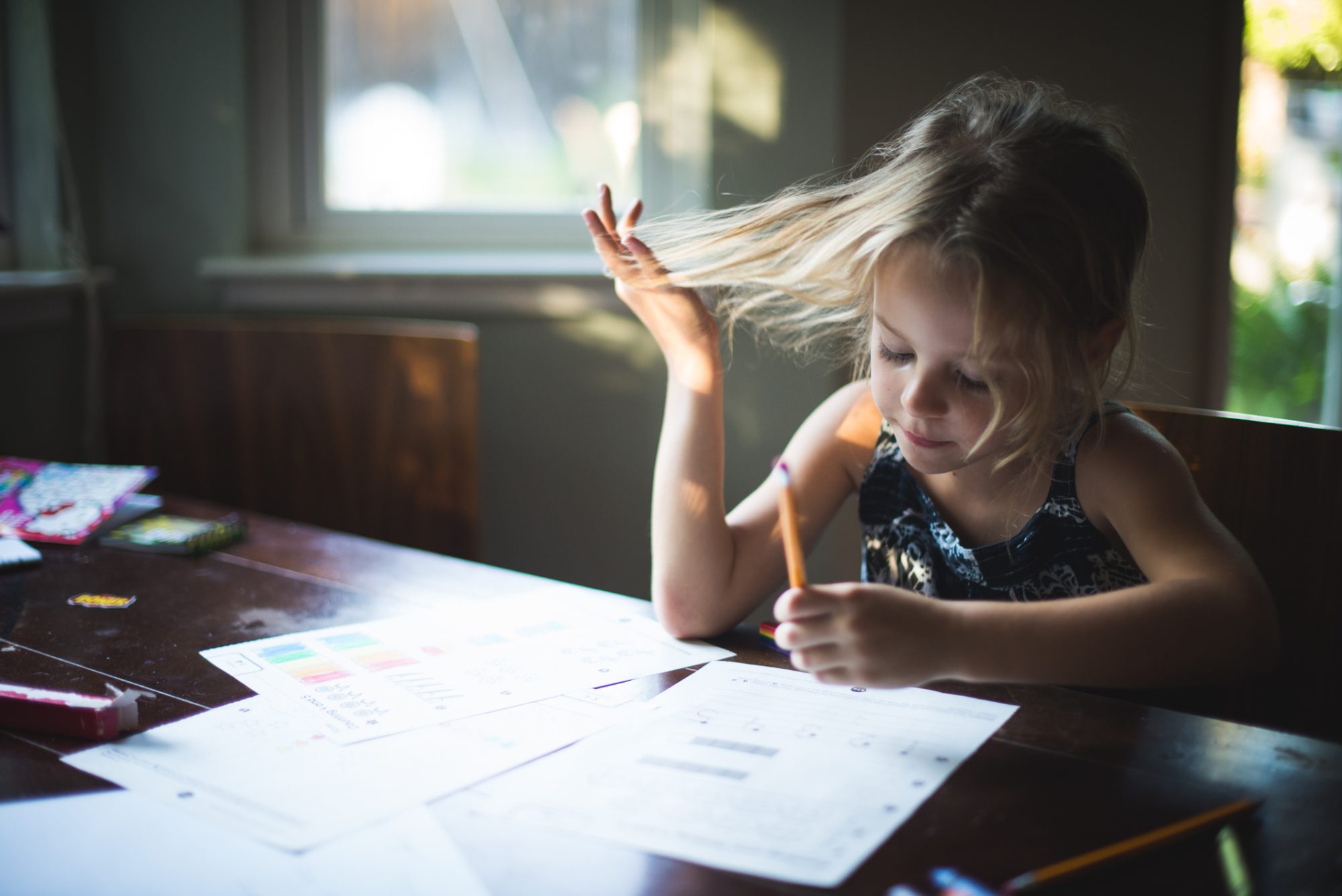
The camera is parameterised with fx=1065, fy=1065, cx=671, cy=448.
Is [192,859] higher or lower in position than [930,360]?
lower

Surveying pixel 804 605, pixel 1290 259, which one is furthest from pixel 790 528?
pixel 1290 259

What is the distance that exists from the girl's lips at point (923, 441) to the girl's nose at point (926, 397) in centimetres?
4

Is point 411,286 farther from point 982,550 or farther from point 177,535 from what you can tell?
point 982,550

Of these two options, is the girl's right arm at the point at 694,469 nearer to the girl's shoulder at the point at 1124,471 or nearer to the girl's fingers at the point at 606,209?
the girl's fingers at the point at 606,209

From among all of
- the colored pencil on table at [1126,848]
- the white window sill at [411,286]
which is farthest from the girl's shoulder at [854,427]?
the white window sill at [411,286]

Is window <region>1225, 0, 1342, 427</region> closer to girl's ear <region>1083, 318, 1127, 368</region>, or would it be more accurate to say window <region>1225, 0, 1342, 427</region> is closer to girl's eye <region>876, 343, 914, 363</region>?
girl's ear <region>1083, 318, 1127, 368</region>

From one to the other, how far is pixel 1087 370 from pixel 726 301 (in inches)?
13.0

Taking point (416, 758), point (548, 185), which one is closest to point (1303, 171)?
point (548, 185)

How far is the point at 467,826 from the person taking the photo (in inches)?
20.5

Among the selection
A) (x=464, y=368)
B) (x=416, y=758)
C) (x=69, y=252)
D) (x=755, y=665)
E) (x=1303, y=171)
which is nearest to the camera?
(x=416, y=758)

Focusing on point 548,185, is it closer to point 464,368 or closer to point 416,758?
point 464,368

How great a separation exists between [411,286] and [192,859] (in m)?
1.36

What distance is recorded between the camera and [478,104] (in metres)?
1.89

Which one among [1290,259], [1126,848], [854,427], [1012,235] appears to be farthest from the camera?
[1290,259]
